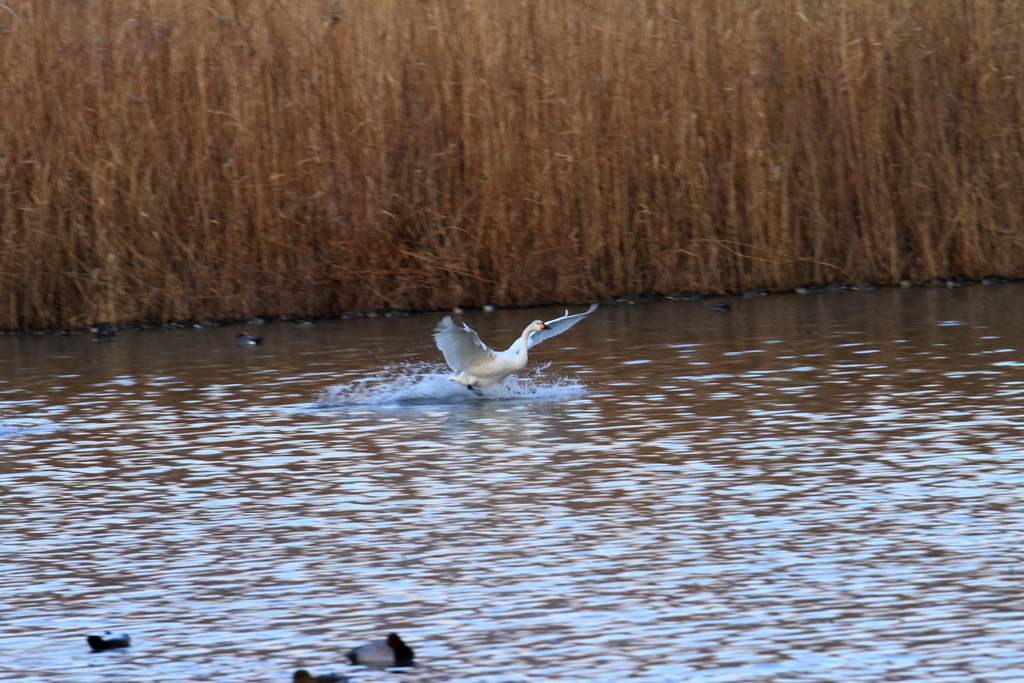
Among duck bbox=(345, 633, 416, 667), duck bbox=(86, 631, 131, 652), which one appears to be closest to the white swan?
duck bbox=(86, 631, 131, 652)

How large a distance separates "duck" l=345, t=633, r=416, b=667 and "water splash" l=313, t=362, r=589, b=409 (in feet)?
12.9

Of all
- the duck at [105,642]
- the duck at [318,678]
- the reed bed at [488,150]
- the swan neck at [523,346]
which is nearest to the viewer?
the duck at [318,678]

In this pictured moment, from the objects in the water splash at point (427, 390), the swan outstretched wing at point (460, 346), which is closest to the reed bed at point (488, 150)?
the water splash at point (427, 390)

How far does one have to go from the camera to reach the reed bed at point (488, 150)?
A: 1046 centimetres

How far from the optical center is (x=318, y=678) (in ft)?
A: 10.8

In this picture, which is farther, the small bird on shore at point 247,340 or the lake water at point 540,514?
the small bird on shore at point 247,340

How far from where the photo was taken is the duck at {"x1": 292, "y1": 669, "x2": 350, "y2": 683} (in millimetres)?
3264

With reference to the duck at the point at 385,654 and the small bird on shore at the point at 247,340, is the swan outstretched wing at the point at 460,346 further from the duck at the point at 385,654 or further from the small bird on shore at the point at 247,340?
the duck at the point at 385,654

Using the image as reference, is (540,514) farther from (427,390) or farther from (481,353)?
(427,390)

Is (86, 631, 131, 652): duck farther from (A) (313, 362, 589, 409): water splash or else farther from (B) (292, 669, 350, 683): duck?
(A) (313, 362, 589, 409): water splash

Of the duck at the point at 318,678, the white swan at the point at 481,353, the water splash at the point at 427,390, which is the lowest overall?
the duck at the point at 318,678

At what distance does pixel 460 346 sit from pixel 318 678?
13.4 ft

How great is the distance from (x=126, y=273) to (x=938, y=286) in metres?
5.61

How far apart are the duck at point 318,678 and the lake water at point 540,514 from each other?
0.06 m
